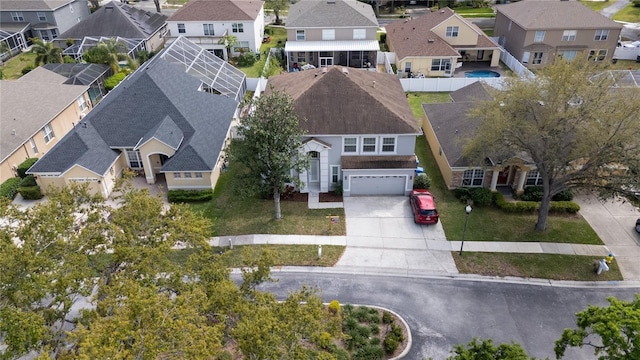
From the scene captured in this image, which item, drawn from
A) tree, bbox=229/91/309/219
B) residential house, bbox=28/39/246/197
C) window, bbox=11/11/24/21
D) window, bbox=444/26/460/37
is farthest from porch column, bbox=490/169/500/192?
window, bbox=11/11/24/21

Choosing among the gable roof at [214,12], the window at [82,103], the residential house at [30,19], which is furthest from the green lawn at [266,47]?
the residential house at [30,19]

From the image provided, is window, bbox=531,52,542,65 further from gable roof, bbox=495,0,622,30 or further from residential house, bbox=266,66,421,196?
residential house, bbox=266,66,421,196

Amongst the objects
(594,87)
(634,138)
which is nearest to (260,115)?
(594,87)

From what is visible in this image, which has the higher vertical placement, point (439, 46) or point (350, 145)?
point (439, 46)

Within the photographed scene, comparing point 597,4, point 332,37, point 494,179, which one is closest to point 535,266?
point 494,179

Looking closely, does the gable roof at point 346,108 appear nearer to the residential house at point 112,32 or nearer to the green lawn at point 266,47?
the green lawn at point 266,47

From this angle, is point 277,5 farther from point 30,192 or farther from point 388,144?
point 30,192

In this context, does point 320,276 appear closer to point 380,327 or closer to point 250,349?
point 380,327
